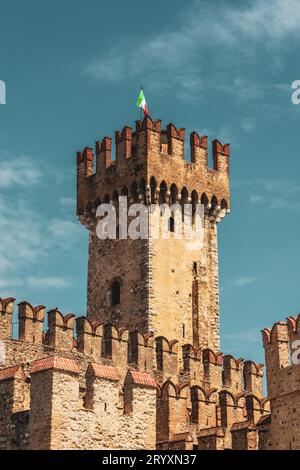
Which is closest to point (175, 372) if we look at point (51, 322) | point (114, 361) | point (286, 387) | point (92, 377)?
point (114, 361)

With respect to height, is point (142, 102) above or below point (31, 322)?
above

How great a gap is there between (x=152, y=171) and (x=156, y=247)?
2.98 meters

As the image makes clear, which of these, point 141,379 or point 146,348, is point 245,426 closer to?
point 141,379

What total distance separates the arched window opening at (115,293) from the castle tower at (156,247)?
0.01 metres

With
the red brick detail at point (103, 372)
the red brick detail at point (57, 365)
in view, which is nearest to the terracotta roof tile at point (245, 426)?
the red brick detail at point (103, 372)

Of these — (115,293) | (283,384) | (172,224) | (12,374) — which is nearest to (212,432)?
(283,384)

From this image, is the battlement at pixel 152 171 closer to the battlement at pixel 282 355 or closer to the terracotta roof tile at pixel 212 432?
the terracotta roof tile at pixel 212 432

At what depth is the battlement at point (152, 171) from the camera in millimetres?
42688

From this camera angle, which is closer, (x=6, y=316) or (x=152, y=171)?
(x=6, y=316)

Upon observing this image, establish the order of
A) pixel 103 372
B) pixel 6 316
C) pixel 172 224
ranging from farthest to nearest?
pixel 172 224 < pixel 6 316 < pixel 103 372

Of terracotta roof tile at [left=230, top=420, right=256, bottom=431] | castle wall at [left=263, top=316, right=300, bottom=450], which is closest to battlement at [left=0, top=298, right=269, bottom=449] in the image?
terracotta roof tile at [left=230, top=420, right=256, bottom=431]

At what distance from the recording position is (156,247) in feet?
137

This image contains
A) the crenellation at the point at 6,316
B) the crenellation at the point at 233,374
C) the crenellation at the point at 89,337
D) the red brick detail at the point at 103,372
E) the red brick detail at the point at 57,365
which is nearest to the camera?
the red brick detail at the point at 57,365

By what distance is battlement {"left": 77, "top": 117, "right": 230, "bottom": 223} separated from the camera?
42688 mm
